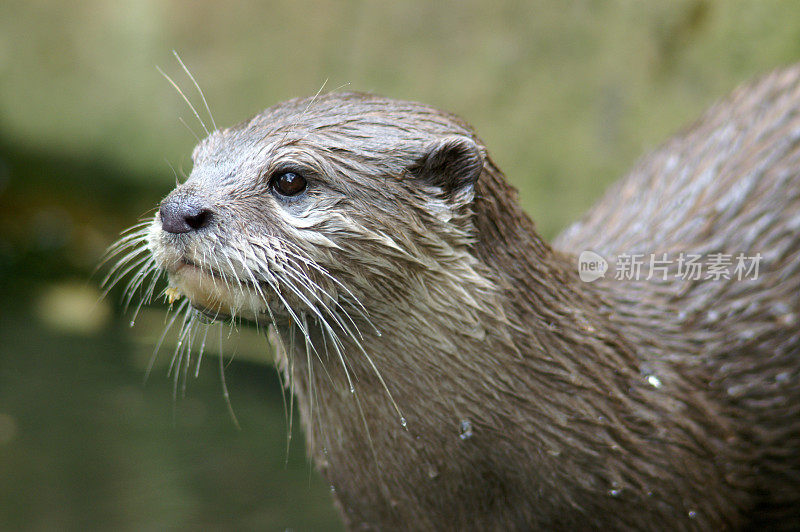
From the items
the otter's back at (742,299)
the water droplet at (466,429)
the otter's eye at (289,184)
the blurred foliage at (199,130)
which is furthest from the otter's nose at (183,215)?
→ the blurred foliage at (199,130)

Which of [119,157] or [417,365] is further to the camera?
[119,157]

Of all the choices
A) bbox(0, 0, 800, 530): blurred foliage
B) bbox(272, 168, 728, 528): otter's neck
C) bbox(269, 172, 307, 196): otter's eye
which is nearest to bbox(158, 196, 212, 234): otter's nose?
bbox(269, 172, 307, 196): otter's eye

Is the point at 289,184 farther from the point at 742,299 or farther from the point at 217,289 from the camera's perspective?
the point at 742,299

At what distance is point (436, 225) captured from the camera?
183 cm

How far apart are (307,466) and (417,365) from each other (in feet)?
6.28

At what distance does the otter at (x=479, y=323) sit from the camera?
5.83ft

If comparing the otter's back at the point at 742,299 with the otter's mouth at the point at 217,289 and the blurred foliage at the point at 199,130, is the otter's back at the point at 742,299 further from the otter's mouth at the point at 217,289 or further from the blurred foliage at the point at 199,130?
the blurred foliage at the point at 199,130

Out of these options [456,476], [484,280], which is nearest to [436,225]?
[484,280]

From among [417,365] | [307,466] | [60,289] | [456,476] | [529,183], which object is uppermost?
[60,289]

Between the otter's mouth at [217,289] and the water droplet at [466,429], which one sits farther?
the water droplet at [466,429]

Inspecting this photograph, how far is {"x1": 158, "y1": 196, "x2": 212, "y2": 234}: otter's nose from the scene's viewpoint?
67.4 inches

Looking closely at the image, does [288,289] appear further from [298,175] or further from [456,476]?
[456,476]

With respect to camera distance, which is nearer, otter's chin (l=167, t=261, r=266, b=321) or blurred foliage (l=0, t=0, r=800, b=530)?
otter's chin (l=167, t=261, r=266, b=321)

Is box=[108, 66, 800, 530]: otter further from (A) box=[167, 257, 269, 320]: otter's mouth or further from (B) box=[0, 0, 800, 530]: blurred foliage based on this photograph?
(B) box=[0, 0, 800, 530]: blurred foliage
